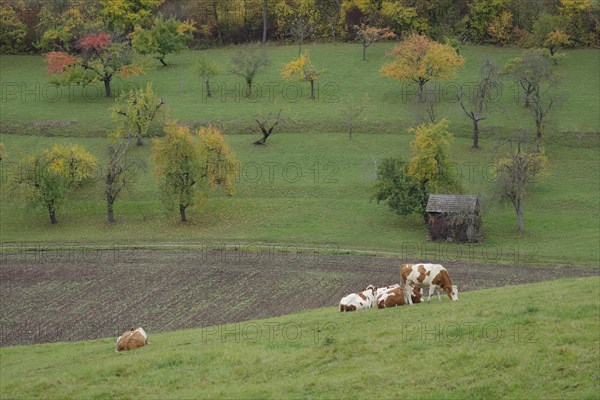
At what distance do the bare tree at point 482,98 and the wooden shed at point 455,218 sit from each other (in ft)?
57.6

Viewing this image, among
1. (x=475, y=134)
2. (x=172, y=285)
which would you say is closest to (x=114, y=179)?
(x=172, y=285)

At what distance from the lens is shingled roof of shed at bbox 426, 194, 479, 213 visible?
64500 mm

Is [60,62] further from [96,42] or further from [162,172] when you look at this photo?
[162,172]

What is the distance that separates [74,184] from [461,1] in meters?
57.3

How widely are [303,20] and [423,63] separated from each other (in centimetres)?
2959

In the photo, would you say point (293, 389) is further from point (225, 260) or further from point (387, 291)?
point (225, 260)

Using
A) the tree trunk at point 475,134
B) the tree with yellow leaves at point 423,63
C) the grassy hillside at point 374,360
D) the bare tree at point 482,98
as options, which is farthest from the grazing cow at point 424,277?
the tree with yellow leaves at point 423,63

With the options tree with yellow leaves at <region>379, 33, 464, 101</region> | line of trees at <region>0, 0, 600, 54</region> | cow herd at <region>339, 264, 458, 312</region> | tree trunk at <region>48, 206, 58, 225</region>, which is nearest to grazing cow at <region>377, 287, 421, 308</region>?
cow herd at <region>339, 264, 458, 312</region>

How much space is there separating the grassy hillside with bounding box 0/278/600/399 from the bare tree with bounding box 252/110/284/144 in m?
51.4

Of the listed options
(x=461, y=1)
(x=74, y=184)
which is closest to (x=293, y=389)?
(x=74, y=184)

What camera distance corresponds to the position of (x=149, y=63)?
103 metres

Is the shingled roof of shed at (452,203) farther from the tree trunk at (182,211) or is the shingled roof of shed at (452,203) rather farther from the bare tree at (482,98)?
the tree trunk at (182,211)

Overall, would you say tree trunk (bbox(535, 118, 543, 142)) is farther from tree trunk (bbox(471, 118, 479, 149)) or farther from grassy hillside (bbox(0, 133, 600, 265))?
tree trunk (bbox(471, 118, 479, 149))

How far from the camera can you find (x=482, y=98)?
8306cm
